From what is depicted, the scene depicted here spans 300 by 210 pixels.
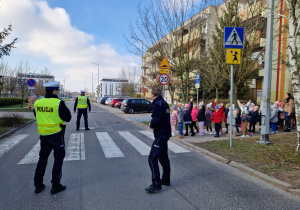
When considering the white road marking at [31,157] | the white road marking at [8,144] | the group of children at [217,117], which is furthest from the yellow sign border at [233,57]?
the white road marking at [8,144]

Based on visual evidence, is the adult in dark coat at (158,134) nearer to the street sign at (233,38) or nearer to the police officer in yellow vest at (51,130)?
the police officer in yellow vest at (51,130)

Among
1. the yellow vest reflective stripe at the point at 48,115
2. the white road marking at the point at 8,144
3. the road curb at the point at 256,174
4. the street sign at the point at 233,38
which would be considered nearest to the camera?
the yellow vest reflective stripe at the point at 48,115

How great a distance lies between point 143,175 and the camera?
452cm

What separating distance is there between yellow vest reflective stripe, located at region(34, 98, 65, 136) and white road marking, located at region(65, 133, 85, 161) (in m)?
2.23

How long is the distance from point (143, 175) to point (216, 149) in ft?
10.2

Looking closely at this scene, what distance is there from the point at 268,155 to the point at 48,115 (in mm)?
5632

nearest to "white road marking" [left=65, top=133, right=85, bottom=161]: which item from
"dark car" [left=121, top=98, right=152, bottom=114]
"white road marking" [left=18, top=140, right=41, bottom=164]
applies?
"white road marking" [left=18, top=140, right=41, bottom=164]

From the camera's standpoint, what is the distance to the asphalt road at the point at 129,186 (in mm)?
3312

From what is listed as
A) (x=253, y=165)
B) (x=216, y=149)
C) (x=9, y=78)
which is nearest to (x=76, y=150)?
(x=216, y=149)

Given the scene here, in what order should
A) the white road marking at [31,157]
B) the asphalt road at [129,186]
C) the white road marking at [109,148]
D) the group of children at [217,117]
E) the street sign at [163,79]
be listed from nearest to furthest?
the asphalt road at [129,186] < the white road marking at [31,157] < the white road marking at [109,148] < the group of children at [217,117] < the street sign at [163,79]

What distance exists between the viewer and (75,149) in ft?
21.7

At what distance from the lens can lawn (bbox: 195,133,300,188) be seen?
4.60 m

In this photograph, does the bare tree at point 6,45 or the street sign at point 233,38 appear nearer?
the street sign at point 233,38

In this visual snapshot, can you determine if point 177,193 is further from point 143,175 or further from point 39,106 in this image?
point 39,106
